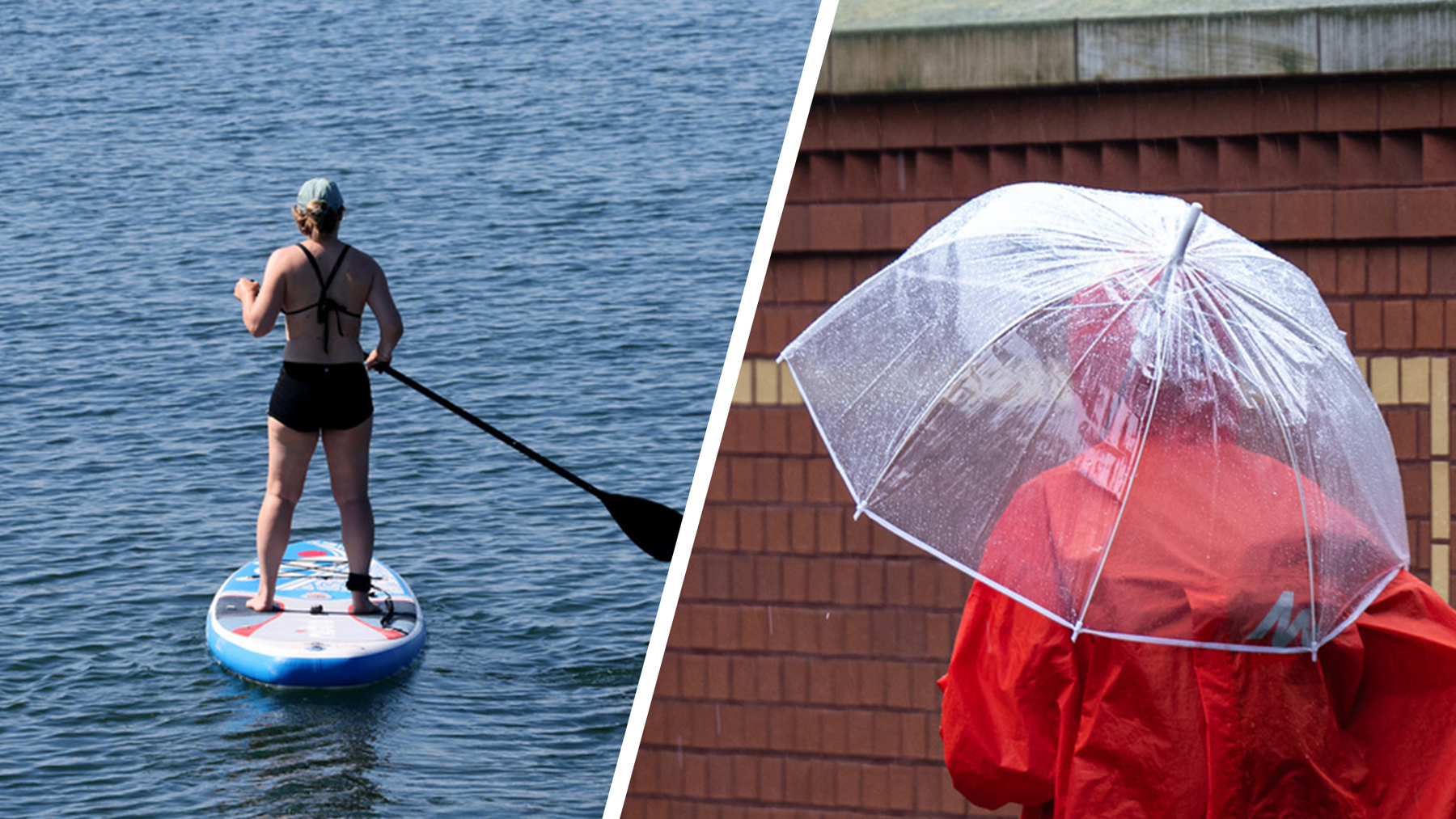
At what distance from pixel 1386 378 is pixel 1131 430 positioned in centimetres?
219

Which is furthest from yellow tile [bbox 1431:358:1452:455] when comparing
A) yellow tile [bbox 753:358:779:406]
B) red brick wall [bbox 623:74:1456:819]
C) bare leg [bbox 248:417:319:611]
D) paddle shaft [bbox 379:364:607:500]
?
bare leg [bbox 248:417:319:611]

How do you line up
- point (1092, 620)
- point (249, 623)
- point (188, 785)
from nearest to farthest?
1. point (1092, 620)
2. point (188, 785)
3. point (249, 623)

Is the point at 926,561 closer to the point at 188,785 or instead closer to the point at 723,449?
the point at 723,449

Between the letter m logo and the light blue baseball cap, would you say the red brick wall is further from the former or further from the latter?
the light blue baseball cap

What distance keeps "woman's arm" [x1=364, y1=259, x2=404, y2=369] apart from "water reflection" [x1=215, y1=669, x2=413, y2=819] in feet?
5.21

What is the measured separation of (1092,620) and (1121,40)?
2.44 m

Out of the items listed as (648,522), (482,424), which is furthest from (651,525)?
(482,424)

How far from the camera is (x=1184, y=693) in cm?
333

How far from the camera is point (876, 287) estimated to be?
12.6ft

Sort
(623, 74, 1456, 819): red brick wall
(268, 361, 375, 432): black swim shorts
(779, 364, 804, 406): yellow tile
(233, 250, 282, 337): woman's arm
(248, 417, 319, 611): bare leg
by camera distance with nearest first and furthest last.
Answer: (623, 74, 1456, 819): red brick wall, (779, 364, 804, 406): yellow tile, (233, 250, 282, 337): woman's arm, (268, 361, 375, 432): black swim shorts, (248, 417, 319, 611): bare leg

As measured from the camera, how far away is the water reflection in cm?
753

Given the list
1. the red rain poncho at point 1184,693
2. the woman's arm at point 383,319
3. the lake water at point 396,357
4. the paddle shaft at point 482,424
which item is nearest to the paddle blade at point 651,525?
the paddle shaft at point 482,424

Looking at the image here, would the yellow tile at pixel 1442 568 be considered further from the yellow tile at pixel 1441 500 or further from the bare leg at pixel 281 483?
the bare leg at pixel 281 483

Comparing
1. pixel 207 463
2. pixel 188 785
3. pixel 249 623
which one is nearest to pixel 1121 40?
pixel 188 785
